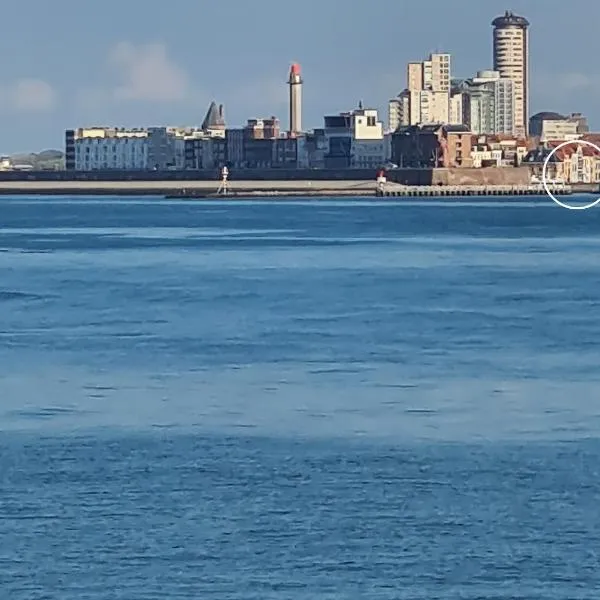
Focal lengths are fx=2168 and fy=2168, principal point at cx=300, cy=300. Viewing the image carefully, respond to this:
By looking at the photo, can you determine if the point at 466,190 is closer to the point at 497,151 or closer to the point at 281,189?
the point at 281,189

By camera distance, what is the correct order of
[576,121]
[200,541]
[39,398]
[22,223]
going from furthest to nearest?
[576,121] → [22,223] → [39,398] → [200,541]

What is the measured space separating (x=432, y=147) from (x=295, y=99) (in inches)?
A: 926

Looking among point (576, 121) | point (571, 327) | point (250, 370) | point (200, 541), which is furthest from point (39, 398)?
point (576, 121)

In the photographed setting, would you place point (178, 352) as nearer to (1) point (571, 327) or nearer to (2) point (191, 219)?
(1) point (571, 327)

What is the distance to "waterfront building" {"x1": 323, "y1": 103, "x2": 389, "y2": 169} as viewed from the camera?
112875 mm

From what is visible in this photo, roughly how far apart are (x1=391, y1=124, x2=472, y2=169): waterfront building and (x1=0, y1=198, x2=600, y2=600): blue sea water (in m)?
77.2

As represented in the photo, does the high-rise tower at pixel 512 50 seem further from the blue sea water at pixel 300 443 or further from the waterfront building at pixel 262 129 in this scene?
the blue sea water at pixel 300 443

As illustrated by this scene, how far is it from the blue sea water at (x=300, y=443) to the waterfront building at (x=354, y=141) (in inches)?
3399

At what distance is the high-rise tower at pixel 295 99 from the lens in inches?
4931

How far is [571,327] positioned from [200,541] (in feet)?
33.2

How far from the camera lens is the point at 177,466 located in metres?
12.2

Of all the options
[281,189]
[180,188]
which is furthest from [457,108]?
[281,189]

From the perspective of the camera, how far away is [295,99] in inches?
5000

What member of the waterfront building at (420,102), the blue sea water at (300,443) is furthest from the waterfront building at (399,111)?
the blue sea water at (300,443)
